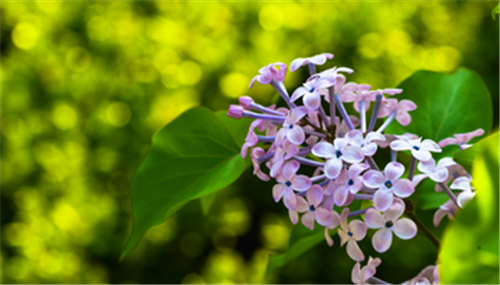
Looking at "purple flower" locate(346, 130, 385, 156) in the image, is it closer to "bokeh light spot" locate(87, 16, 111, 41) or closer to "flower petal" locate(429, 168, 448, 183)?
"flower petal" locate(429, 168, 448, 183)

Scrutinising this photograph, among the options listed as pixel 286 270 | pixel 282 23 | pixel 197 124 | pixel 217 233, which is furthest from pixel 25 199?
pixel 197 124

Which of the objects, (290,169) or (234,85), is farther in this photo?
(234,85)

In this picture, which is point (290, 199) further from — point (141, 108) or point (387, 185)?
point (141, 108)

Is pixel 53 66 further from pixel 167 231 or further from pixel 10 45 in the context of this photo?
pixel 167 231

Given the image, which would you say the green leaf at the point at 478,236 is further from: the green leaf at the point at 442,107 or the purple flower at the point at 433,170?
the green leaf at the point at 442,107

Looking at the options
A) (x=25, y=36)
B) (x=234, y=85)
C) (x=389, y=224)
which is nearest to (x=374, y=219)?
(x=389, y=224)

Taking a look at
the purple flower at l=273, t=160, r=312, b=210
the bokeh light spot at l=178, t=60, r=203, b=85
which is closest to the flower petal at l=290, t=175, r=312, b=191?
the purple flower at l=273, t=160, r=312, b=210

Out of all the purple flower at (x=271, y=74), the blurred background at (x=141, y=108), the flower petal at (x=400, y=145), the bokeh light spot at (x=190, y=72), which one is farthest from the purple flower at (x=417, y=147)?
the bokeh light spot at (x=190, y=72)
